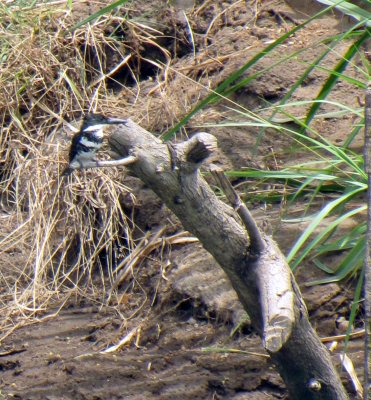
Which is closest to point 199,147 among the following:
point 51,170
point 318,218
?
point 318,218

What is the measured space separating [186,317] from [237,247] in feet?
3.93

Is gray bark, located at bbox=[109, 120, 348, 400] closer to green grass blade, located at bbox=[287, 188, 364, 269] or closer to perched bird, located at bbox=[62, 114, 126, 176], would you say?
green grass blade, located at bbox=[287, 188, 364, 269]

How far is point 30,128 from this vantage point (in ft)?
15.2

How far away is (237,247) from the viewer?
224 centimetres

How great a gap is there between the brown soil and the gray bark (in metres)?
0.47

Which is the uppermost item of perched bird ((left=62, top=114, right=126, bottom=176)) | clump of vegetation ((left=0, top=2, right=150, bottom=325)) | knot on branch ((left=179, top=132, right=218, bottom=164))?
knot on branch ((left=179, top=132, right=218, bottom=164))

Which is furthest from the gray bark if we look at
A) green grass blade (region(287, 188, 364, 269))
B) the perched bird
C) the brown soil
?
the perched bird

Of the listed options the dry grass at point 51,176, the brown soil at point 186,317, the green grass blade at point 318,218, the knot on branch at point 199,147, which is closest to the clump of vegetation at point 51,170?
the dry grass at point 51,176

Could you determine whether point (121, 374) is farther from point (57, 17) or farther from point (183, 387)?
point (57, 17)

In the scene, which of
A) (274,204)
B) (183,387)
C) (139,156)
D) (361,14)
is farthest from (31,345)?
(361,14)

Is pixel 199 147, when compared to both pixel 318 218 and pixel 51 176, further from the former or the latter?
pixel 51 176

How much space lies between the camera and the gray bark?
211 centimetres

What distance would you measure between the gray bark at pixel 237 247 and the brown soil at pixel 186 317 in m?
0.47

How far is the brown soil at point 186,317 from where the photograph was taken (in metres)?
2.94
